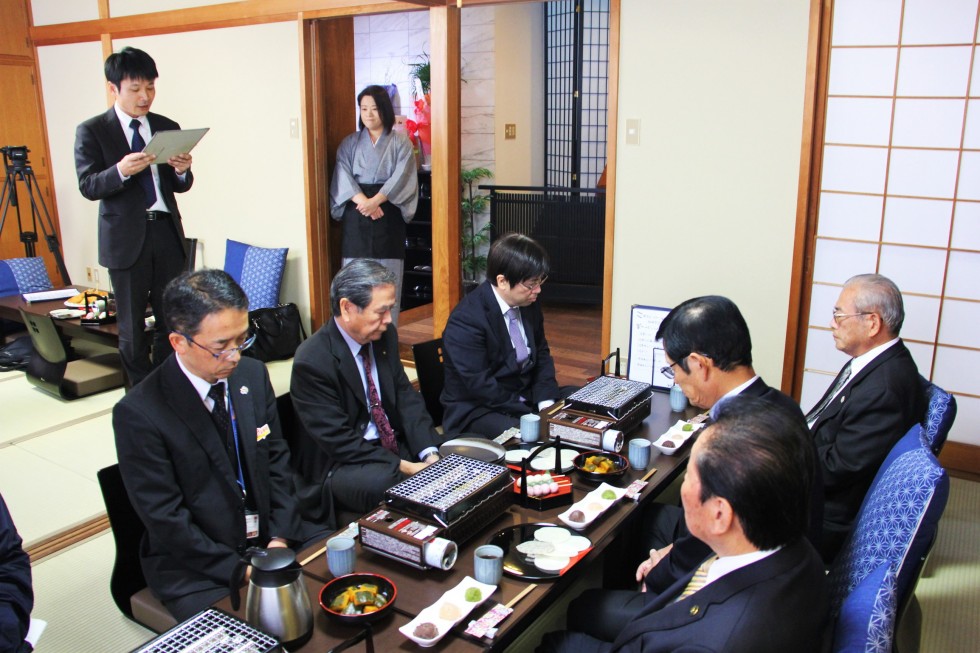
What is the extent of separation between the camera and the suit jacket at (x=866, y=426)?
2443 millimetres

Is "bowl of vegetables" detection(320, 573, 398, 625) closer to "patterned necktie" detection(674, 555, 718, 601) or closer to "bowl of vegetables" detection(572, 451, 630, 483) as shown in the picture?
"patterned necktie" detection(674, 555, 718, 601)

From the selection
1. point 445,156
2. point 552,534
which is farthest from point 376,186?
point 552,534

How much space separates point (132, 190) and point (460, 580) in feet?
10.4

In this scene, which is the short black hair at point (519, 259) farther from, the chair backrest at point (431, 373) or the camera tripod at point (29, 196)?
the camera tripod at point (29, 196)

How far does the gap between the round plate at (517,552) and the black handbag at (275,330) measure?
12.1ft

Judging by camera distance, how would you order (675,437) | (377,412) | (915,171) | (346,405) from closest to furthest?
(675,437)
(346,405)
(377,412)
(915,171)

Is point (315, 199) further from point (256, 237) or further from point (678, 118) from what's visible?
point (678, 118)

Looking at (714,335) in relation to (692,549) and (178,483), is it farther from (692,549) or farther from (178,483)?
(178,483)

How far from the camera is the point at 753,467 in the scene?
1.37m

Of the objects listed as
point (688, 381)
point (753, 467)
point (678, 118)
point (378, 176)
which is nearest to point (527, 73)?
point (378, 176)

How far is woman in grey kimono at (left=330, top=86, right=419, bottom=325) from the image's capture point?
16.9ft

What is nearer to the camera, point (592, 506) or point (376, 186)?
point (592, 506)

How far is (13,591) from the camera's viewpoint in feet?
5.64

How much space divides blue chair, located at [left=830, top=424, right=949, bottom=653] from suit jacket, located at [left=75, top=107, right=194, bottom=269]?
358cm
